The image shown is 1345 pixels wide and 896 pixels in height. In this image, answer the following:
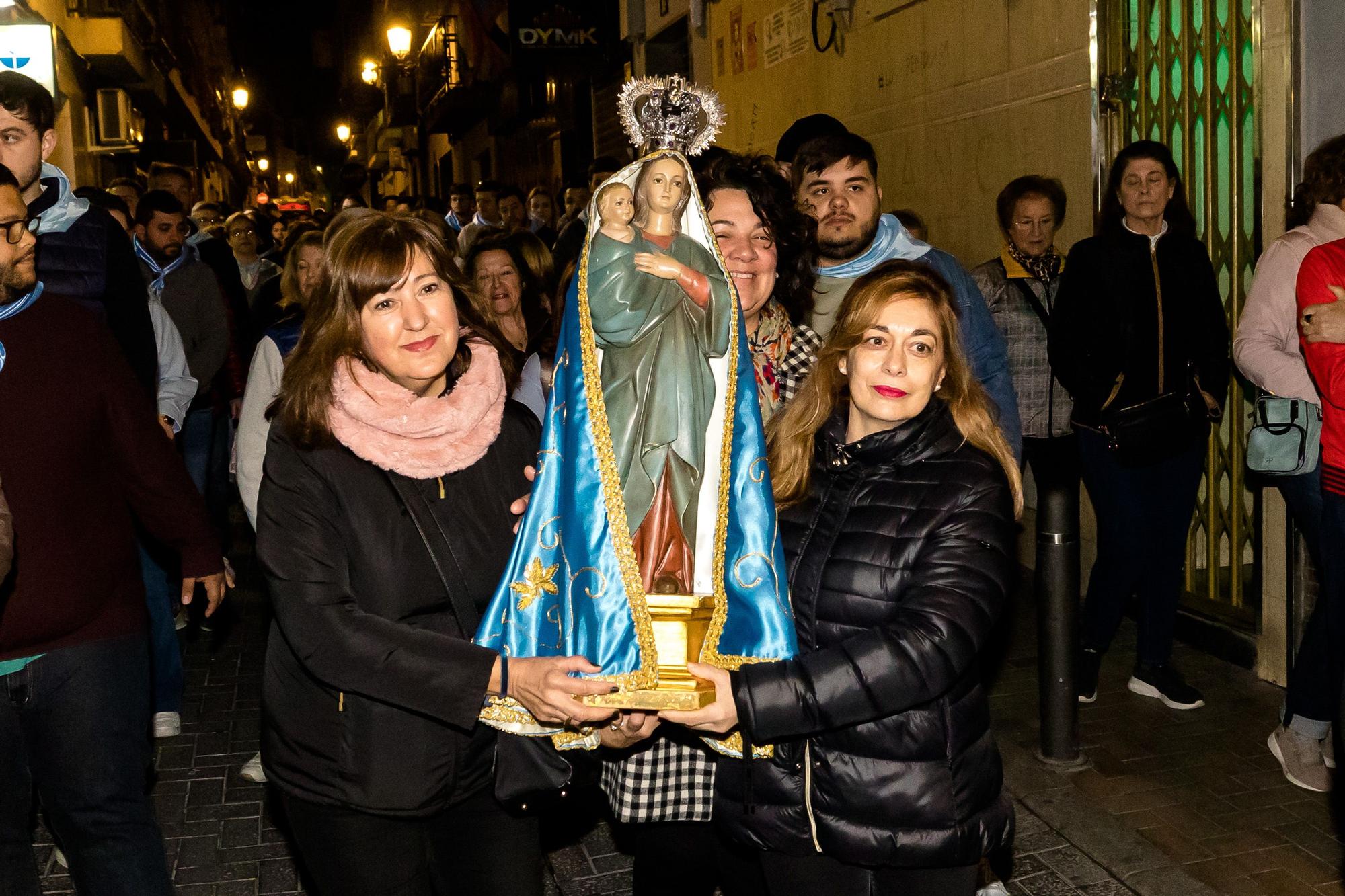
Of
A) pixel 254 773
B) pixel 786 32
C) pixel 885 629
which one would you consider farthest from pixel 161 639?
pixel 786 32

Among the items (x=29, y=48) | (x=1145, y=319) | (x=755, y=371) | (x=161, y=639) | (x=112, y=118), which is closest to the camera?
(x=755, y=371)

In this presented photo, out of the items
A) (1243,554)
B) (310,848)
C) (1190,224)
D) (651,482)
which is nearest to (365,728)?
(310,848)

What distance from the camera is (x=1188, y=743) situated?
18.8ft

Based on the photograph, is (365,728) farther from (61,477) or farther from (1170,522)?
(1170,522)

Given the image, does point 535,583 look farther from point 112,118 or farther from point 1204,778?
point 112,118

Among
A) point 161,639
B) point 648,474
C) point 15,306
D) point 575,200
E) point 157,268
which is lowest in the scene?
point 161,639

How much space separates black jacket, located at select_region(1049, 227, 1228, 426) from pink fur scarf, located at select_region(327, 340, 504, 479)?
377cm

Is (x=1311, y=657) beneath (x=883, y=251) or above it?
beneath

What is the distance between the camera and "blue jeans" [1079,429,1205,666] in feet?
19.9

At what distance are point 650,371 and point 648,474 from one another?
22 centimetres

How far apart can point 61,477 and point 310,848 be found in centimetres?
115

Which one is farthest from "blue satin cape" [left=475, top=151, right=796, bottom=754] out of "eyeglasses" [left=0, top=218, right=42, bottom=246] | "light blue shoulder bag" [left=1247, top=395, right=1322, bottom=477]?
"light blue shoulder bag" [left=1247, top=395, right=1322, bottom=477]

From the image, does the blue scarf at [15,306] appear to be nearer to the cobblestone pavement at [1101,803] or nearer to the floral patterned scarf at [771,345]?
the floral patterned scarf at [771,345]

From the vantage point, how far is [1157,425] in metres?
5.88
